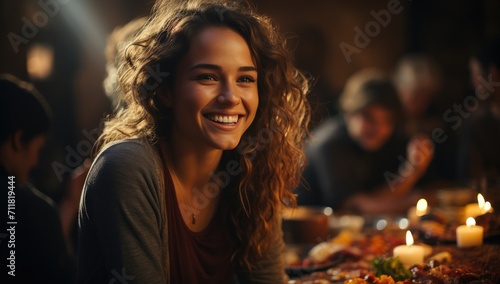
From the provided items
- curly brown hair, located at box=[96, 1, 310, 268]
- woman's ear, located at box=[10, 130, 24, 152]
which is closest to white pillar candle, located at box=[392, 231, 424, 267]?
curly brown hair, located at box=[96, 1, 310, 268]

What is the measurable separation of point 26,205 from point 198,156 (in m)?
0.86

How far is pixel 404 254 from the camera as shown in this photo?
8.05 feet

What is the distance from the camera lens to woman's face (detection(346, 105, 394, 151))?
4781 millimetres

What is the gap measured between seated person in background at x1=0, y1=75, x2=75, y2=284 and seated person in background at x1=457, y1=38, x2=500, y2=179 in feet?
12.1

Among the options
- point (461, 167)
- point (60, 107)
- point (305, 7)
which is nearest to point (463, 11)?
point (305, 7)

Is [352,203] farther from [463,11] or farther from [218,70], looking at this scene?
[463,11]

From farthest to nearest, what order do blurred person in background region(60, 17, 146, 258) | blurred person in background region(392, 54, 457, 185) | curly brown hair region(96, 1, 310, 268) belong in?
blurred person in background region(392, 54, 457, 185), blurred person in background region(60, 17, 146, 258), curly brown hair region(96, 1, 310, 268)

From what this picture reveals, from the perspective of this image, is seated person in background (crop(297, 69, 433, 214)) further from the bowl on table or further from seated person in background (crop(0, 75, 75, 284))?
seated person in background (crop(0, 75, 75, 284))

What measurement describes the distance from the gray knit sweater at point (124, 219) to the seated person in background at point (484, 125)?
3.70m

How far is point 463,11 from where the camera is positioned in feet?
26.6

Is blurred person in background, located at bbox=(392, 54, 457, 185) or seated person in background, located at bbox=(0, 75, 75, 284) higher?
blurred person in background, located at bbox=(392, 54, 457, 185)

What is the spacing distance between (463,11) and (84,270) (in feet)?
23.9

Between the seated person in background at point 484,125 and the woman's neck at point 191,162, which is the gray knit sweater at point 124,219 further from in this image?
the seated person in background at point 484,125

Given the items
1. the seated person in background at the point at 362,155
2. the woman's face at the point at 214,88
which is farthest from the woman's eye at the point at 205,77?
the seated person in background at the point at 362,155
